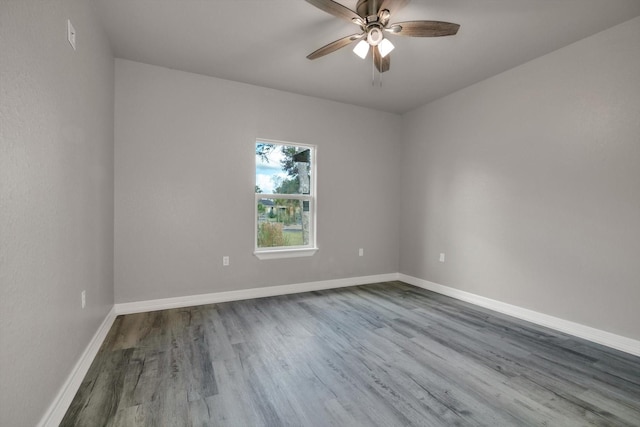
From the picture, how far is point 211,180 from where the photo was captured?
3.54 m

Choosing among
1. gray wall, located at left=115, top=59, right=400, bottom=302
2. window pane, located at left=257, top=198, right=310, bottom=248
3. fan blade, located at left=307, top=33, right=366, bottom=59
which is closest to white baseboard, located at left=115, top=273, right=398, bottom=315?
gray wall, located at left=115, top=59, right=400, bottom=302

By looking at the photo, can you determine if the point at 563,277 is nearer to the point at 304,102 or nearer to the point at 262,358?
the point at 262,358

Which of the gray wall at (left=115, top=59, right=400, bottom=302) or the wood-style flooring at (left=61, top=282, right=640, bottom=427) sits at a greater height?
the gray wall at (left=115, top=59, right=400, bottom=302)

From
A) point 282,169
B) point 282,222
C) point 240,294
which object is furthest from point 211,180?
point 240,294

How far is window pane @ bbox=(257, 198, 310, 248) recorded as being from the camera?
3924mm

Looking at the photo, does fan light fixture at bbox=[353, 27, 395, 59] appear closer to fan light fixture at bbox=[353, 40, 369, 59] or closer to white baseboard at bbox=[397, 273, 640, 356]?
fan light fixture at bbox=[353, 40, 369, 59]

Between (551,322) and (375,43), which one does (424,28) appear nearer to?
(375,43)

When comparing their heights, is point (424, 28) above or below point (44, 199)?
above

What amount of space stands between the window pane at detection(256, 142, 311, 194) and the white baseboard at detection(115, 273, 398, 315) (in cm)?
130

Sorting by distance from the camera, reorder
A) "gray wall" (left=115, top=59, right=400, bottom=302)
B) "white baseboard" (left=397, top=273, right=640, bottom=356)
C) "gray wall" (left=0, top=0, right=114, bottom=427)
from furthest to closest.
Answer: "gray wall" (left=115, top=59, right=400, bottom=302) → "white baseboard" (left=397, top=273, right=640, bottom=356) → "gray wall" (left=0, top=0, right=114, bottom=427)

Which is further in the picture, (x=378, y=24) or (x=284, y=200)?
(x=284, y=200)

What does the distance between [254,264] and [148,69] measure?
8.26ft

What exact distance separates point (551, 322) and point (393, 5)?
3.19 m

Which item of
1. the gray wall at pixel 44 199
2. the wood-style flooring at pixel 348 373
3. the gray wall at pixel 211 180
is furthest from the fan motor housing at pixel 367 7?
the wood-style flooring at pixel 348 373
